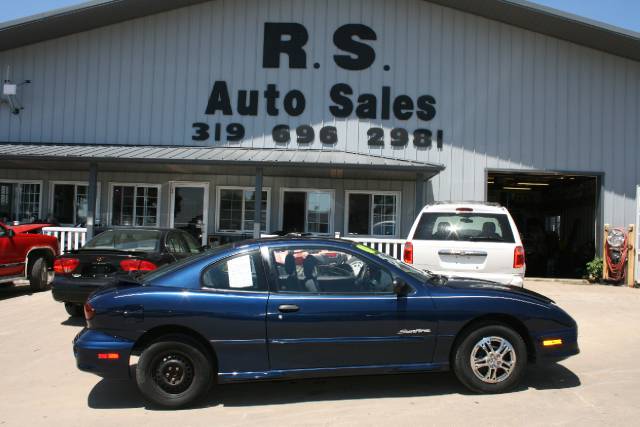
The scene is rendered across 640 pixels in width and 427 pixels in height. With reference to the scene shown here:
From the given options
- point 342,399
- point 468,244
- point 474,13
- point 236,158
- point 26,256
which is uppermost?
point 474,13

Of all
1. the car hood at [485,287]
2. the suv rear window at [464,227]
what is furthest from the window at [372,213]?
the car hood at [485,287]

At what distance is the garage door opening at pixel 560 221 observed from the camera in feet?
53.1

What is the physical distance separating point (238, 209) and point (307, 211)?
1891 millimetres

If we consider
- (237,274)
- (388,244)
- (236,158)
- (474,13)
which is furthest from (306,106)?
(237,274)

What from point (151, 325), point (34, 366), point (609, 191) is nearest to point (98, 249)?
point (34, 366)

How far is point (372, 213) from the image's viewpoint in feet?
47.6

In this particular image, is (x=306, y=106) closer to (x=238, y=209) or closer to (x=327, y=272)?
(x=238, y=209)

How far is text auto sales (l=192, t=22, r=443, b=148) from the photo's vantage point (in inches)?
563

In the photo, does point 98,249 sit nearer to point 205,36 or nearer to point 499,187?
point 205,36

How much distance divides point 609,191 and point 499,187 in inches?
281

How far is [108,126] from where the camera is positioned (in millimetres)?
14734

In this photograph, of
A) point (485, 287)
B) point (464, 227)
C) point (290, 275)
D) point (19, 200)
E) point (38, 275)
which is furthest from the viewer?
point (19, 200)

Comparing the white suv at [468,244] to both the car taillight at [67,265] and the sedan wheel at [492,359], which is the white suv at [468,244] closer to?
the sedan wheel at [492,359]

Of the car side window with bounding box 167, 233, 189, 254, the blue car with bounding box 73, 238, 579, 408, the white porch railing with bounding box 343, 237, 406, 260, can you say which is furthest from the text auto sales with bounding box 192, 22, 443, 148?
the blue car with bounding box 73, 238, 579, 408
